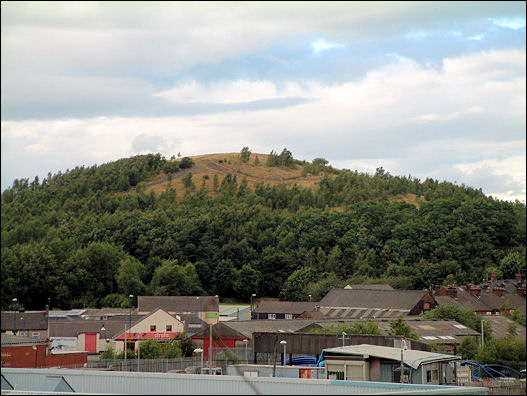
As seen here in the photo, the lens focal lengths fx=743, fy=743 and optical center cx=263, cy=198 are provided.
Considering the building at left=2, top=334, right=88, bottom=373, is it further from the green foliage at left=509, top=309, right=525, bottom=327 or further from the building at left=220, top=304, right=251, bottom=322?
the building at left=220, top=304, right=251, bottom=322

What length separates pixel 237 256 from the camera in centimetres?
10488

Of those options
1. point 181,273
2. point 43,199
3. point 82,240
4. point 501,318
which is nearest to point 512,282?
point 501,318

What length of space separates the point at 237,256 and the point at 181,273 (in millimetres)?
15784

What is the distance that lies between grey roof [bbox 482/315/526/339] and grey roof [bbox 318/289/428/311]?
494 inches

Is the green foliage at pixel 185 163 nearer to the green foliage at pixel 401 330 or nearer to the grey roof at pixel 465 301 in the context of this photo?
the grey roof at pixel 465 301

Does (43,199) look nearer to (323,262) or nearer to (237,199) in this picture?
(237,199)

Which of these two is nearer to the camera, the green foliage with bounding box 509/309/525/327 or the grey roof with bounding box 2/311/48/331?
the green foliage with bounding box 509/309/525/327

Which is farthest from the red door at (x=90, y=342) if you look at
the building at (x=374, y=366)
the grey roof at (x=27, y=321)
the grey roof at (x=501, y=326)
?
the building at (x=374, y=366)

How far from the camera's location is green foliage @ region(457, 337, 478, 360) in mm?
41906

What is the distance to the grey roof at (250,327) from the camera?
44.8m

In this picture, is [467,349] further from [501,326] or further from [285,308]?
[285,308]

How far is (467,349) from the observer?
4231 centimetres

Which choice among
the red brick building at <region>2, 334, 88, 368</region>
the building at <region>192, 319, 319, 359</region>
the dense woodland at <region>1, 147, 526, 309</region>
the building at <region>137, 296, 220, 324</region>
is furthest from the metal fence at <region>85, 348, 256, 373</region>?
the dense woodland at <region>1, 147, 526, 309</region>

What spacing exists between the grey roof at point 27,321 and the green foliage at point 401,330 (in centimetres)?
2901
